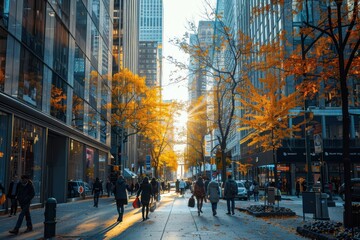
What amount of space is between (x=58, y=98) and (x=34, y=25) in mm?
5465

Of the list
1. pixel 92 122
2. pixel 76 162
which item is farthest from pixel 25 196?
pixel 92 122

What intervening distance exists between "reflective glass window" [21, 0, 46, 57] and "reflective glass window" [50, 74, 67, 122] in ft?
9.36

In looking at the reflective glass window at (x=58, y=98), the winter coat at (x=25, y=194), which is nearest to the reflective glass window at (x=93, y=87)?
the reflective glass window at (x=58, y=98)

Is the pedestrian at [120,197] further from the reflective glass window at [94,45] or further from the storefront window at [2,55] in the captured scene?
the reflective glass window at [94,45]

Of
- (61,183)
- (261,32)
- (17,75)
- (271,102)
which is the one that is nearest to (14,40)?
(17,75)

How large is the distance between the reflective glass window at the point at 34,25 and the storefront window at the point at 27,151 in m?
3.88

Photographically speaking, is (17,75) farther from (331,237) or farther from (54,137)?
(331,237)

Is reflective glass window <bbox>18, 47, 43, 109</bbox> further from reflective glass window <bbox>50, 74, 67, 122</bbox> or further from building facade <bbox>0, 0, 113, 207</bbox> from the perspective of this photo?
reflective glass window <bbox>50, 74, 67, 122</bbox>

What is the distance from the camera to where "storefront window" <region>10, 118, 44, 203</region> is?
18.7 meters

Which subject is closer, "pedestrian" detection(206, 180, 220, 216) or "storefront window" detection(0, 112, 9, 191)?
"storefront window" detection(0, 112, 9, 191)

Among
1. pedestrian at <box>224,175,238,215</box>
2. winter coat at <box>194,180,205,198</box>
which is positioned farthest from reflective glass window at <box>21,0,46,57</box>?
pedestrian at <box>224,175,238,215</box>

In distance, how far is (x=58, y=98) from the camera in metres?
25.1

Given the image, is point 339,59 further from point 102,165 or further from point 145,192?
point 102,165

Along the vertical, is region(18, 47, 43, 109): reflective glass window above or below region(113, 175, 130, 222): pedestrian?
above
